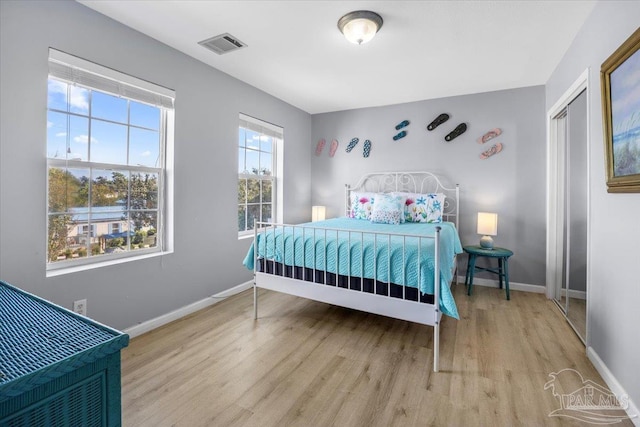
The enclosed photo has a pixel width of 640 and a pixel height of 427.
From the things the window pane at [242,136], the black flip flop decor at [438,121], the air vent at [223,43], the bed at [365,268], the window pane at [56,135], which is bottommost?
the bed at [365,268]

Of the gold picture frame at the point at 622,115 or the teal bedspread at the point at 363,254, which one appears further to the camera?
the teal bedspread at the point at 363,254

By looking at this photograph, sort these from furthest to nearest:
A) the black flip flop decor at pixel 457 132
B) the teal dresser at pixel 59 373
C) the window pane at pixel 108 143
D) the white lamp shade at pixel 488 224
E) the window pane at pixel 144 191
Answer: the black flip flop decor at pixel 457 132 < the white lamp shade at pixel 488 224 < the window pane at pixel 144 191 < the window pane at pixel 108 143 < the teal dresser at pixel 59 373

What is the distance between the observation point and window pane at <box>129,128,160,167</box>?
8.19 ft

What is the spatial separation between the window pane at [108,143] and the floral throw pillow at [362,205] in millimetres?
2622

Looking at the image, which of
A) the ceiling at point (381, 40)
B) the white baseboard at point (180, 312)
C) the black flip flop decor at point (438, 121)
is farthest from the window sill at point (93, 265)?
the black flip flop decor at point (438, 121)

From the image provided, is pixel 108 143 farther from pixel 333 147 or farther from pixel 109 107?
pixel 333 147

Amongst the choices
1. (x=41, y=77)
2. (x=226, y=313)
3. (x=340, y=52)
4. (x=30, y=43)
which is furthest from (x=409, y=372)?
(x=30, y=43)

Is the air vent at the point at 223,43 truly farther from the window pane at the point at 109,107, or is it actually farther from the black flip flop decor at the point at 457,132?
the black flip flop decor at the point at 457,132

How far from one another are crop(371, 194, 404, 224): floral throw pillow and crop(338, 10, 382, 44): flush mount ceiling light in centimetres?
182

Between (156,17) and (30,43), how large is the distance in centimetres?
80

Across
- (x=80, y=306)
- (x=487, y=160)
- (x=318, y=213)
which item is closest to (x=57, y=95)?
(x=80, y=306)

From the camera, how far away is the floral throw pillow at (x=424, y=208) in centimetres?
362

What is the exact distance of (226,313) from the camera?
113 inches

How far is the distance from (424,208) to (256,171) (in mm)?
2131
